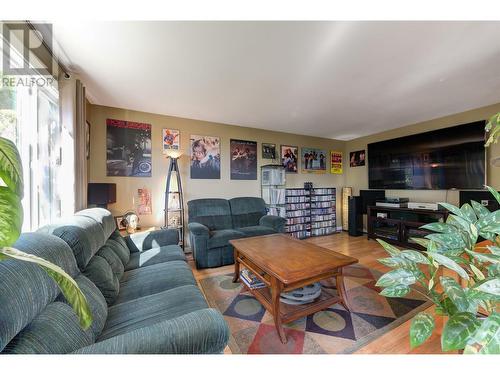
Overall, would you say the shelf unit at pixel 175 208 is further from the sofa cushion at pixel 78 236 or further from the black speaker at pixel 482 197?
the black speaker at pixel 482 197

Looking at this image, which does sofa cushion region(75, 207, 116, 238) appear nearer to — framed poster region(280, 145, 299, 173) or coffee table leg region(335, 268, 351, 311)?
coffee table leg region(335, 268, 351, 311)

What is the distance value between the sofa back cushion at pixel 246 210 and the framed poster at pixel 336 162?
229 centimetres

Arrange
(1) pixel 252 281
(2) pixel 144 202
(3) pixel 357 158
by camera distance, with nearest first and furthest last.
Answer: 1. (1) pixel 252 281
2. (2) pixel 144 202
3. (3) pixel 357 158

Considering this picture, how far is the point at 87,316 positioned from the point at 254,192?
3.63m

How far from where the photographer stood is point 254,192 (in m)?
4.05

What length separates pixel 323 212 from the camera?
465 cm

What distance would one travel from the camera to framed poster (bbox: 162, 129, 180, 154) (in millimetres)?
3275

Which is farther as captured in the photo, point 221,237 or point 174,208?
point 174,208

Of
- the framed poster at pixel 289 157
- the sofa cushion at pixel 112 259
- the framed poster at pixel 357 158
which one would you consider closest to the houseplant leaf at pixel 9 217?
the sofa cushion at pixel 112 259

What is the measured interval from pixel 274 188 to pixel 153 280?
2.86 m

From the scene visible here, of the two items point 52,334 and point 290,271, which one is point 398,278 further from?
point 52,334

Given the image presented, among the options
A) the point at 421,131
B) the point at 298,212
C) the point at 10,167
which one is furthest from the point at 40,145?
the point at 421,131

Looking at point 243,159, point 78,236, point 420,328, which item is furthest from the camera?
point 243,159
